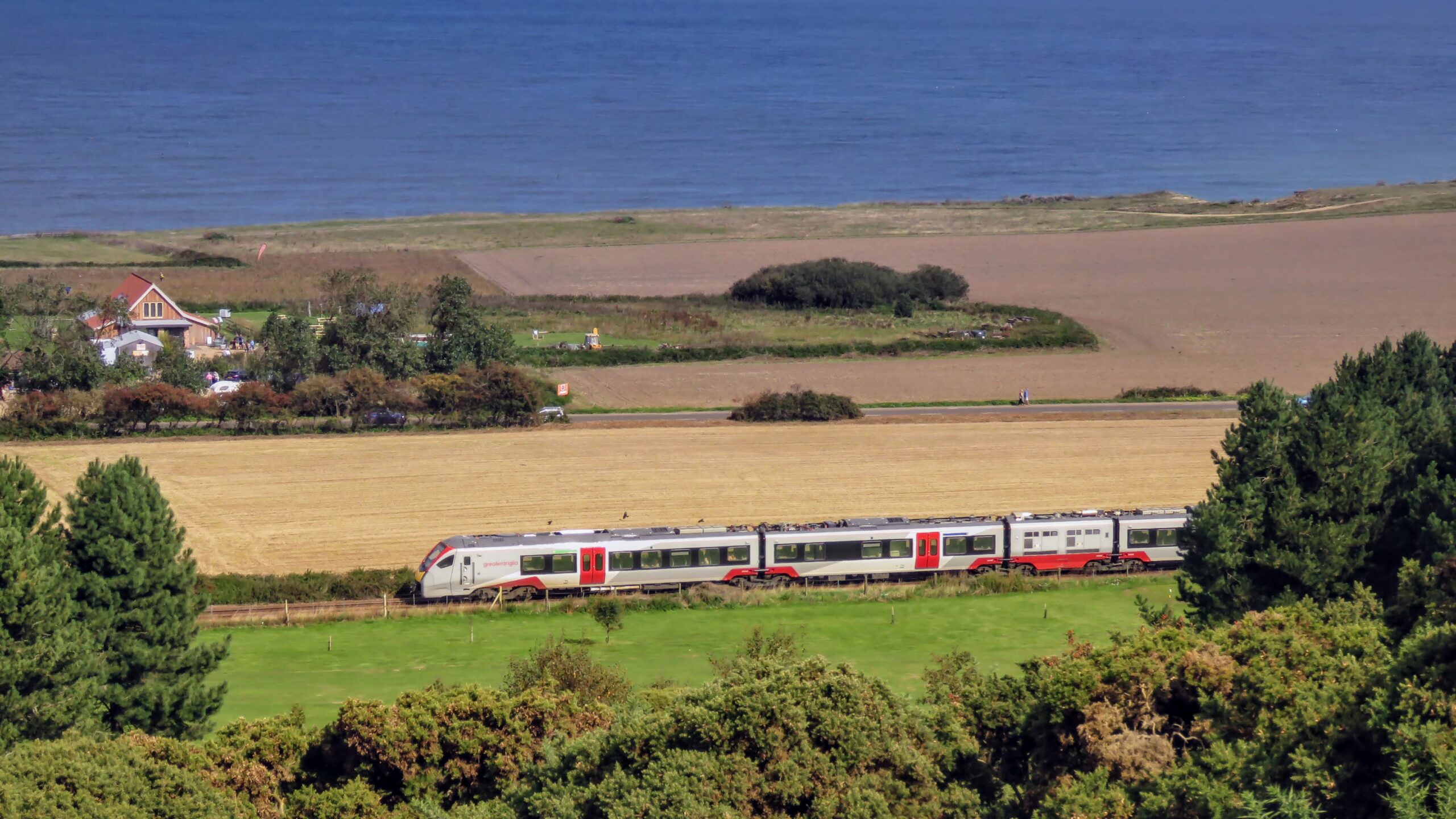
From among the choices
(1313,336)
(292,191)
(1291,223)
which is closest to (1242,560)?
(1313,336)

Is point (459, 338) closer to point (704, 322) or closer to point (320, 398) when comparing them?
point (320, 398)

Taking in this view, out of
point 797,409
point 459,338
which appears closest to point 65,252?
point 459,338

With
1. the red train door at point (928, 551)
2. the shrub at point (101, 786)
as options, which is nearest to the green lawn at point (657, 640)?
the red train door at point (928, 551)

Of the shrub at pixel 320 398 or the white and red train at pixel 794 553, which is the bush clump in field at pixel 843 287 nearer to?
the shrub at pixel 320 398

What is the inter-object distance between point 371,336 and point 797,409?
60.4 feet

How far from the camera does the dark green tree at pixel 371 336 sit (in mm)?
59750

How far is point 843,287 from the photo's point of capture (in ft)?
281

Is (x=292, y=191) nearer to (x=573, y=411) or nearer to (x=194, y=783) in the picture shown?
(x=573, y=411)

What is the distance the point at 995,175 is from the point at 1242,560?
128 m

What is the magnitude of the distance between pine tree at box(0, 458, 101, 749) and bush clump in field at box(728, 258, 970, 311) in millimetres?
63752

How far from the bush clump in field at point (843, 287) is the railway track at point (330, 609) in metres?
49.1

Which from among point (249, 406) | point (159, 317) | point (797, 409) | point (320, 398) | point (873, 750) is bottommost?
point (873, 750)

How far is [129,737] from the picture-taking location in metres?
18.5

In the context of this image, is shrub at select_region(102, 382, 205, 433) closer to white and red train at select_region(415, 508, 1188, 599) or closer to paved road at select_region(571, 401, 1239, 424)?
paved road at select_region(571, 401, 1239, 424)
